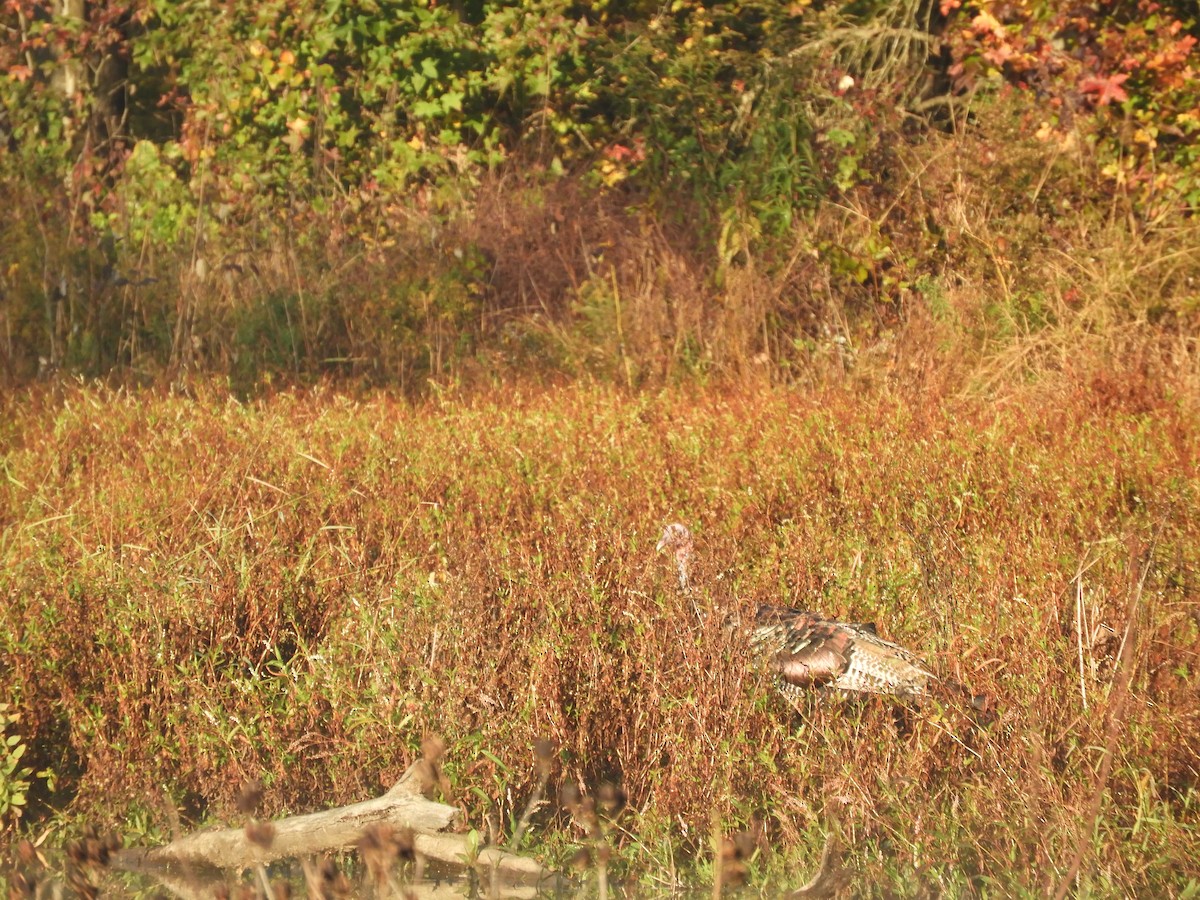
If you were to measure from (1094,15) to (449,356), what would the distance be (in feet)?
13.6

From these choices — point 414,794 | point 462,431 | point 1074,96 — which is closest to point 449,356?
point 462,431

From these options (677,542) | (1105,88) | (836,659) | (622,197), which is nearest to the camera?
(836,659)

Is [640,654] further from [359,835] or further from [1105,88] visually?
[1105,88]

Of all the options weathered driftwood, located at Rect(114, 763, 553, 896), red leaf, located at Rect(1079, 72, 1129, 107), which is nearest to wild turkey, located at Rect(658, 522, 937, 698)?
weathered driftwood, located at Rect(114, 763, 553, 896)

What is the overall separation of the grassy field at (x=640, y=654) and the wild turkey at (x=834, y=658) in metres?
0.08

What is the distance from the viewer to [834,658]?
136 inches

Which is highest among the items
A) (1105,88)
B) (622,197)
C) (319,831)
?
(1105,88)

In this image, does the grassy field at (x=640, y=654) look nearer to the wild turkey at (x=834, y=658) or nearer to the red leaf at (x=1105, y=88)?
the wild turkey at (x=834, y=658)

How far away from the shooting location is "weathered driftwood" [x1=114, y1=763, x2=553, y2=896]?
2.84 meters

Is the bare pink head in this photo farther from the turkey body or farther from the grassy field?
the turkey body

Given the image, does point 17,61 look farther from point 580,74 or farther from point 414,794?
point 414,794

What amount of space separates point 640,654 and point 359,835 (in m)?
0.94

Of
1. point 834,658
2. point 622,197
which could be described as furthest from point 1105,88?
point 834,658

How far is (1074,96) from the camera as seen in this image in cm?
826
